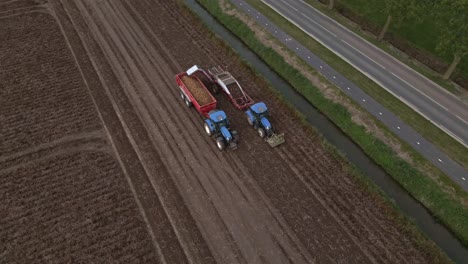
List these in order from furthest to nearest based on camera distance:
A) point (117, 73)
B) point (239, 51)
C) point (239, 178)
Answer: point (239, 51)
point (117, 73)
point (239, 178)

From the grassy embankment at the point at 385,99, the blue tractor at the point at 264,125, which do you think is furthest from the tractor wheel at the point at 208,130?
the grassy embankment at the point at 385,99

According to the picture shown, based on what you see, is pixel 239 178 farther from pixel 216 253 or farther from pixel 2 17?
pixel 2 17

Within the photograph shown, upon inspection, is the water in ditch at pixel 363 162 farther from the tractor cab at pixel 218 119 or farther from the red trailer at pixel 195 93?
the tractor cab at pixel 218 119

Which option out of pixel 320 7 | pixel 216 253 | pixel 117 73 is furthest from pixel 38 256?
pixel 320 7

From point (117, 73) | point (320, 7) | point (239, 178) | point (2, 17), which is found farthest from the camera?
point (320, 7)

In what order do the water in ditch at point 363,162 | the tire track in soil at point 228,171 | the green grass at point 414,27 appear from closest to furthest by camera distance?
1. the tire track in soil at point 228,171
2. the water in ditch at point 363,162
3. the green grass at point 414,27

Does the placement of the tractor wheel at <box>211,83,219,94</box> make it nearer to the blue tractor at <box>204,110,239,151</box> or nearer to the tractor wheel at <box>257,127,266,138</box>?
the blue tractor at <box>204,110,239,151</box>

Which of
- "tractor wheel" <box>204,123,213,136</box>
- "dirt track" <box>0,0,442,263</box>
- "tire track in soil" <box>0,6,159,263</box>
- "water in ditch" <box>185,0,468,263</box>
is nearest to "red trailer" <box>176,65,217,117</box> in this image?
"tractor wheel" <box>204,123,213,136</box>
